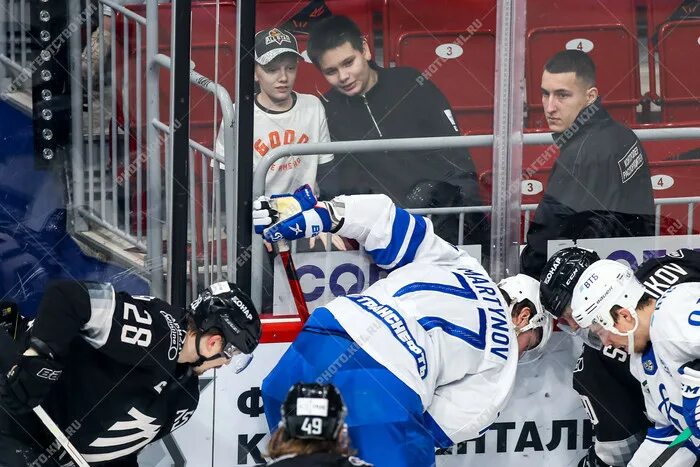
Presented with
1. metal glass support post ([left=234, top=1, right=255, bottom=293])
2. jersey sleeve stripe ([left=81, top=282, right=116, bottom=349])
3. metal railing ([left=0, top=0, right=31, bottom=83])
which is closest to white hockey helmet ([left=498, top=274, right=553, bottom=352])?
metal glass support post ([left=234, top=1, right=255, bottom=293])

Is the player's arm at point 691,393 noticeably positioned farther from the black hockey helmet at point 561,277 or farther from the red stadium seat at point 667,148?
the red stadium seat at point 667,148

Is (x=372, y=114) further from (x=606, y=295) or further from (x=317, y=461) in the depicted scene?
(x=317, y=461)

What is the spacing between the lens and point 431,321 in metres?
3.76

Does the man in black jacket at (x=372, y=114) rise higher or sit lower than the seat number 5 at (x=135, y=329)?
higher

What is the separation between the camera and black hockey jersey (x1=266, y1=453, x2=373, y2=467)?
2539 millimetres

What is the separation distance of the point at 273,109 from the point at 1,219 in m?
0.99

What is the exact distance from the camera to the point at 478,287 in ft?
12.6

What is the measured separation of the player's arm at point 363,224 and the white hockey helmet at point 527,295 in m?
0.23

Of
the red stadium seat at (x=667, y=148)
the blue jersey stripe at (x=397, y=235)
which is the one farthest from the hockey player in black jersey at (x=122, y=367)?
the red stadium seat at (x=667, y=148)

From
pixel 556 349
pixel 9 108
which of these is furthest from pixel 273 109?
pixel 556 349

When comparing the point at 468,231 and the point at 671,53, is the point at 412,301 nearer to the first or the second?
the point at 468,231

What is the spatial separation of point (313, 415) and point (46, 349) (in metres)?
0.91

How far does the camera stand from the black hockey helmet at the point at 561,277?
3879 millimetres

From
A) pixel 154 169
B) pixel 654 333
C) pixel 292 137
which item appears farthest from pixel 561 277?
pixel 154 169
